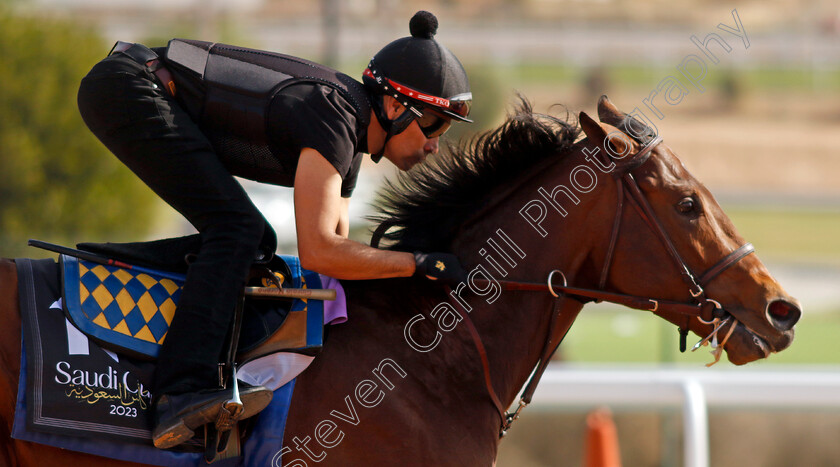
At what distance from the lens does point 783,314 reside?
2.97 metres

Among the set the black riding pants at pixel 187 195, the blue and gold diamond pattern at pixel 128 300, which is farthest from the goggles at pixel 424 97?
the blue and gold diamond pattern at pixel 128 300

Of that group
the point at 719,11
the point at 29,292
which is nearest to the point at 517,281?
the point at 29,292

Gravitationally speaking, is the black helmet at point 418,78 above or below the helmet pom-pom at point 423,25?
below

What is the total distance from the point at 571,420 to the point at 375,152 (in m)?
3.01

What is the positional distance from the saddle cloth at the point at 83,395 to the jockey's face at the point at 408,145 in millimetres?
940

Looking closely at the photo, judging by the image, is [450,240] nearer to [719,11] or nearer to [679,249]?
[679,249]

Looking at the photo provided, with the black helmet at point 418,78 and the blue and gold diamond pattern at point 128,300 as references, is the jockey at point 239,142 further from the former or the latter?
the blue and gold diamond pattern at point 128,300

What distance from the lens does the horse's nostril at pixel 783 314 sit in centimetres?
295

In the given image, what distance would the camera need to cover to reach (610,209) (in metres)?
3.09

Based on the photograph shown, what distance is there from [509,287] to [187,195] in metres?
1.15

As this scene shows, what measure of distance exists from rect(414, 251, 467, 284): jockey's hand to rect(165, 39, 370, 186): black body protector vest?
A: 0.49 m

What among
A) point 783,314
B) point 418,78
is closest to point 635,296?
point 783,314

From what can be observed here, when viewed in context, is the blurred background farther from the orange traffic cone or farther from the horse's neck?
the horse's neck

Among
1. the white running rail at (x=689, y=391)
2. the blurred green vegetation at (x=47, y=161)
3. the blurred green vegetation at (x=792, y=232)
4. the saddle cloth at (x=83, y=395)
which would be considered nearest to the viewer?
the saddle cloth at (x=83, y=395)
